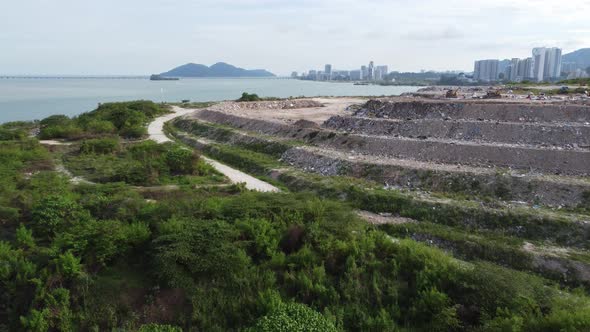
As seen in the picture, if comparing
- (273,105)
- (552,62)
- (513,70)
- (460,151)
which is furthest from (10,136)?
(552,62)

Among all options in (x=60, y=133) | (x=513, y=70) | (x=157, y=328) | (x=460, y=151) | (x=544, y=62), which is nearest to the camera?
(x=157, y=328)

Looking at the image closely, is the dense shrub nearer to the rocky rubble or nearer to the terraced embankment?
the terraced embankment

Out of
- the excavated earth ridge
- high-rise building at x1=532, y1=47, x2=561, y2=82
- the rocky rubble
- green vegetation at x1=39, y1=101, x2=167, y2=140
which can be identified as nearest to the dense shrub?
green vegetation at x1=39, y1=101, x2=167, y2=140

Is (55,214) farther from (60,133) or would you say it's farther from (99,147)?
(60,133)

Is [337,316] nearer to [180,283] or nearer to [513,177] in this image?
[180,283]

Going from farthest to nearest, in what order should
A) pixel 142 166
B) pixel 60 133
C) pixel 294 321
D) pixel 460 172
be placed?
1. pixel 60 133
2. pixel 142 166
3. pixel 460 172
4. pixel 294 321

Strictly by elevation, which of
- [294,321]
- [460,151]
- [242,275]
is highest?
[460,151]

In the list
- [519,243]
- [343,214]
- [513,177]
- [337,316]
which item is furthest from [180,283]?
[513,177]

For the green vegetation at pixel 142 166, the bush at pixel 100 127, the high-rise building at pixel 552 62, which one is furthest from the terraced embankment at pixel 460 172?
the high-rise building at pixel 552 62

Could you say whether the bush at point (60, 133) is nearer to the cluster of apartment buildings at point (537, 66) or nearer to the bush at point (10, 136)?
the bush at point (10, 136)
